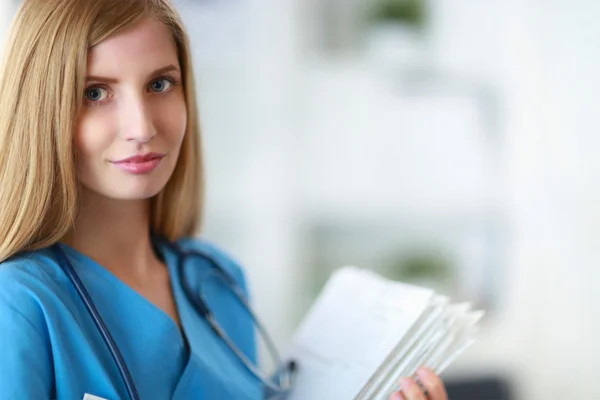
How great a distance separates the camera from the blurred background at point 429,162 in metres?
1.83

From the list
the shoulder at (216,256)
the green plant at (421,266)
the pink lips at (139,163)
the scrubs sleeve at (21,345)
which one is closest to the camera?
the scrubs sleeve at (21,345)

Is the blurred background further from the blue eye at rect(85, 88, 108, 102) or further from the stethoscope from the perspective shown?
the blue eye at rect(85, 88, 108, 102)

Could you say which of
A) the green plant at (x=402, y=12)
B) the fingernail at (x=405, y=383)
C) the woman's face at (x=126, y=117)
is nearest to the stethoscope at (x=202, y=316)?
the woman's face at (x=126, y=117)

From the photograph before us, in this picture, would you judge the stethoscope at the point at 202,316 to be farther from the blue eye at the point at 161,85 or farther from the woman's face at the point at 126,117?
the blue eye at the point at 161,85

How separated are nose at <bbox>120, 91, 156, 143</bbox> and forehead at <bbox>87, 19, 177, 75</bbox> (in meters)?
0.04

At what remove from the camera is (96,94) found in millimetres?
788

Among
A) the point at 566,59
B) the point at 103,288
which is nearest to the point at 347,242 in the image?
the point at 566,59

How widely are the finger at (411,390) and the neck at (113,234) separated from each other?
1.21 ft

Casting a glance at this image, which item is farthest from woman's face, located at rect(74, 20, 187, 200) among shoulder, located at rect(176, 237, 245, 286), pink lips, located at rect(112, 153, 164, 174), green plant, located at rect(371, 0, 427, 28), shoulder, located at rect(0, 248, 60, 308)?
green plant, located at rect(371, 0, 427, 28)

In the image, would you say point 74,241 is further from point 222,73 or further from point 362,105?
point 362,105

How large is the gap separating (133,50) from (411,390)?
51cm

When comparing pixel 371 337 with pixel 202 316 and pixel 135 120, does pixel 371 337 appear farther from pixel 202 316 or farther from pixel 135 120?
pixel 135 120

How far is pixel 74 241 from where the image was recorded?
0.85 metres

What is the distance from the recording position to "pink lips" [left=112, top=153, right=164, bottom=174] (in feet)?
2.63
